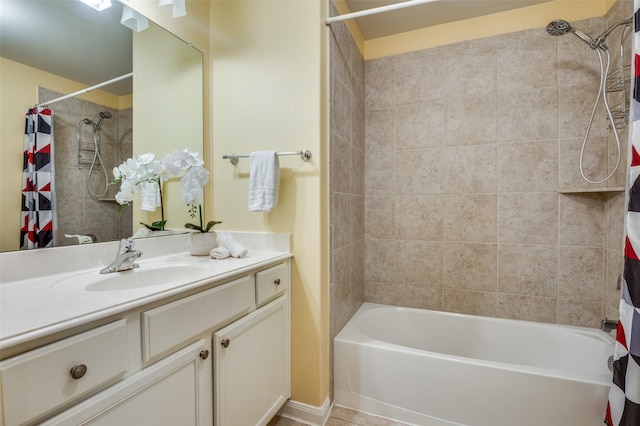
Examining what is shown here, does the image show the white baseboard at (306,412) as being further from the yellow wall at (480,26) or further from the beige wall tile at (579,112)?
the yellow wall at (480,26)

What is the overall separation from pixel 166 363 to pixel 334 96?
1442mm

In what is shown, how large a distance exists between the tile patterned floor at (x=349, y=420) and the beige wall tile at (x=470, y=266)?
977mm

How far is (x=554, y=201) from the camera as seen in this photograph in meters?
1.81

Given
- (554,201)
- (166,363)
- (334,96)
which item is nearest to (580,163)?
(554,201)

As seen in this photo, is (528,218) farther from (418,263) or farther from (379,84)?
(379,84)

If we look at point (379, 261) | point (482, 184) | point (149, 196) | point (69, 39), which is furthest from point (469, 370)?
point (69, 39)

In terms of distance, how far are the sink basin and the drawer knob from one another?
322mm

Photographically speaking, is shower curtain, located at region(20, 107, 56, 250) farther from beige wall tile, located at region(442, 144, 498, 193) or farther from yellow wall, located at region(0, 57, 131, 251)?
beige wall tile, located at region(442, 144, 498, 193)

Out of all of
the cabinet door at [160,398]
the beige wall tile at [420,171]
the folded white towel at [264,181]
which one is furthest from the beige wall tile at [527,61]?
the cabinet door at [160,398]

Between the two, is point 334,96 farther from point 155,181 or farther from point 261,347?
point 261,347

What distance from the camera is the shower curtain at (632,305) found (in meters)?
1.02

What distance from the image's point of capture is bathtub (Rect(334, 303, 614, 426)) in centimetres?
129

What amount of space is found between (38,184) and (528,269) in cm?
254

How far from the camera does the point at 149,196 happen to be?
1.42 m
